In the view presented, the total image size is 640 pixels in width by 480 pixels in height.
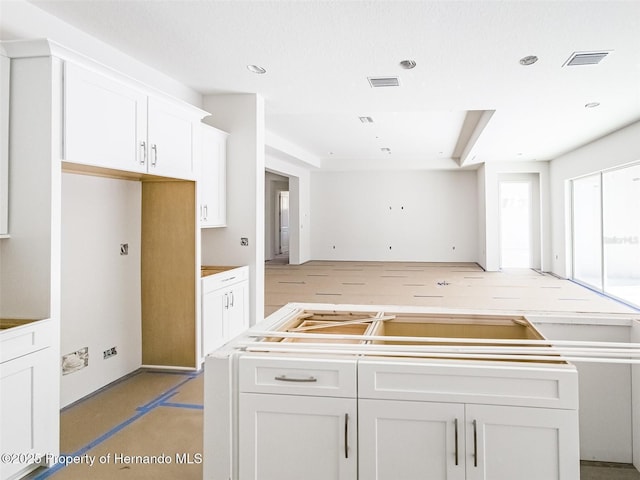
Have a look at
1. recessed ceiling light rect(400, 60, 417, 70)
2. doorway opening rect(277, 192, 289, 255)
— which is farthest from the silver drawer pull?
doorway opening rect(277, 192, 289, 255)

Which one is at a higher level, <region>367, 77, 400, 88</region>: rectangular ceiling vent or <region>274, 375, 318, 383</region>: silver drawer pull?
<region>367, 77, 400, 88</region>: rectangular ceiling vent

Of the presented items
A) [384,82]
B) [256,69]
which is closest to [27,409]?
[256,69]

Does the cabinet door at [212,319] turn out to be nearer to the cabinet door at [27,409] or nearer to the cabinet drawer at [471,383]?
the cabinet door at [27,409]

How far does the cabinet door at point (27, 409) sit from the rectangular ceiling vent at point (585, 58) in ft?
15.0

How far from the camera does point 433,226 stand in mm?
13258

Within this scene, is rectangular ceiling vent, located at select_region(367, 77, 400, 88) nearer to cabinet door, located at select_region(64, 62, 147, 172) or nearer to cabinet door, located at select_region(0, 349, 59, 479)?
cabinet door, located at select_region(64, 62, 147, 172)

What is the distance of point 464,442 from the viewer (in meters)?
1.44

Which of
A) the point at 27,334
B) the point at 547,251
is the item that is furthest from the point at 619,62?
the point at 547,251

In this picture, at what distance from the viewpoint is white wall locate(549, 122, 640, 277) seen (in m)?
6.34

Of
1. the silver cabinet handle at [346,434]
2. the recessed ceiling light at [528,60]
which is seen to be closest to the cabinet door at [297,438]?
the silver cabinet handle at [346,434]

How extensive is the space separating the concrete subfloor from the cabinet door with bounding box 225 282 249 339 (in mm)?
710

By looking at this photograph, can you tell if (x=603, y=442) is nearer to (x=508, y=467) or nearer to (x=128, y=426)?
(x=508, y=467)

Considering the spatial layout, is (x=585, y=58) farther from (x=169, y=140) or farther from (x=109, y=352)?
(x=109, y=352)

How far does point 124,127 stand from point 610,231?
7.54 m
